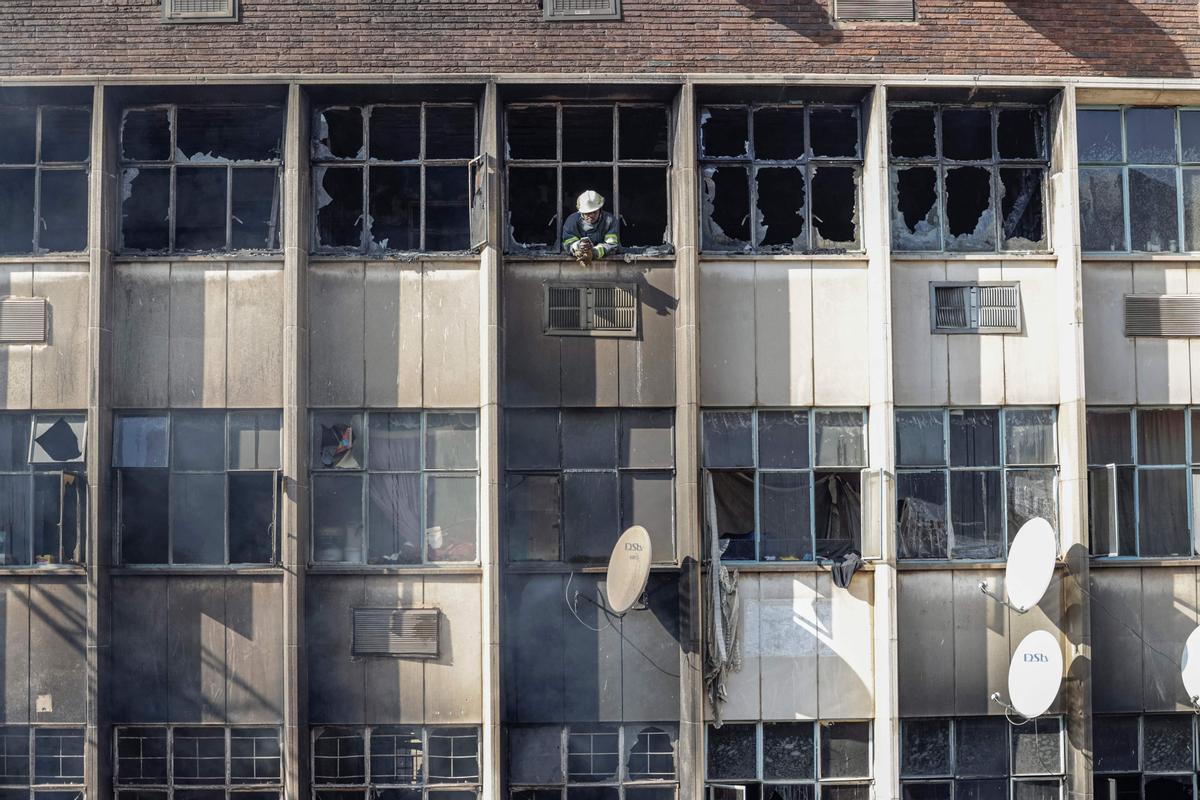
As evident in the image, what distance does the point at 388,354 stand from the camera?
17.6m

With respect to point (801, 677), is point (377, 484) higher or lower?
higher

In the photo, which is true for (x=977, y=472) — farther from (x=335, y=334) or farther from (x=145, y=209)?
(x=145, y=209)

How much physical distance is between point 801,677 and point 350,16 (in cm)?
1068

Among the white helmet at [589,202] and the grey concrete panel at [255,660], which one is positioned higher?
the white helmet at [589,202]

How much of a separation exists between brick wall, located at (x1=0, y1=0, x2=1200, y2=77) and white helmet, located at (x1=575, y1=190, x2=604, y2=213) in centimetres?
181

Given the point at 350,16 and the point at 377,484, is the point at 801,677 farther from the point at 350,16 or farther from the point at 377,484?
the point at 350,16

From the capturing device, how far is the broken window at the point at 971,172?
1825cm

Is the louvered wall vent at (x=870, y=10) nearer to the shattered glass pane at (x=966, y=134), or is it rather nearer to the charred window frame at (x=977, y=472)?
the shattered glass pane at (x=966, y=134)

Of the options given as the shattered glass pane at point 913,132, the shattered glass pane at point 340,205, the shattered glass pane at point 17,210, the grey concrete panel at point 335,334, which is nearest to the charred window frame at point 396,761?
the grey concrete panel at point 335,334

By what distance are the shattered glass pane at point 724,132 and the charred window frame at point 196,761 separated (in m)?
9.74

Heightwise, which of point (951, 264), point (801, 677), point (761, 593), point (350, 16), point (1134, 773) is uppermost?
point (350, 16)

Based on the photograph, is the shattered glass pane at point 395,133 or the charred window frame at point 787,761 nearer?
the charred window frame at point 787,761

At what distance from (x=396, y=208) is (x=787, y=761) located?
358 inches

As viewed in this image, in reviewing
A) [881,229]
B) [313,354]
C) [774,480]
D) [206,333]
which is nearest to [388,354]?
[313,354]
